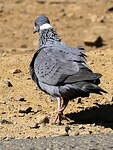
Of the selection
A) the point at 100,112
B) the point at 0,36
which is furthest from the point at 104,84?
the point at 0,36

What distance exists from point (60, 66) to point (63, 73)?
4.8 inches

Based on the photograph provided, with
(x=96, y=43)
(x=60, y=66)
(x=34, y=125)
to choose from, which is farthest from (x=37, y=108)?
(x=96, y=43)

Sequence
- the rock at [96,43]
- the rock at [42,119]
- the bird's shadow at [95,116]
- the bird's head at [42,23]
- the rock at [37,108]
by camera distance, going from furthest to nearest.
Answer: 1. the rock at [96,43]
2. the bird's head at [42,23]
3. the rock at [37,108]
4. the bird's shadow at [95,116]
5. the rock at [42,119]

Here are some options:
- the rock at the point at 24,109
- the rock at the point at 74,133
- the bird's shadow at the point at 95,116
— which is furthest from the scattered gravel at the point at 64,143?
the rock at the point at 24,109

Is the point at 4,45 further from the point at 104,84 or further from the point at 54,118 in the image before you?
the point at 54,118

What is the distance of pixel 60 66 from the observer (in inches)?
289

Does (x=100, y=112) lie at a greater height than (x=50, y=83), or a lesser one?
lesser

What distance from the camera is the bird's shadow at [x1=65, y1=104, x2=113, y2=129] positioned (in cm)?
777

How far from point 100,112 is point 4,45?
826 centimetres

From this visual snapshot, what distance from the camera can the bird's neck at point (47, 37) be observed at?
8102 millimetres

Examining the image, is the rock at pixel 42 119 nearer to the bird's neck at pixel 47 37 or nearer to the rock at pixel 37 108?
the rock at pixel 37 108

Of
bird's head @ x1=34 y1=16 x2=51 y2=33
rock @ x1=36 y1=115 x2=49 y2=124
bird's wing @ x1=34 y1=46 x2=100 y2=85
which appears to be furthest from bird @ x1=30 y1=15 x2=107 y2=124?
bird's head @ x1=34 y1=16 x2=51 y2=33

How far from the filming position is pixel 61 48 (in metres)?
7.72

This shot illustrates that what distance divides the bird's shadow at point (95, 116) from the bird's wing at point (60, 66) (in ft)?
2.56
